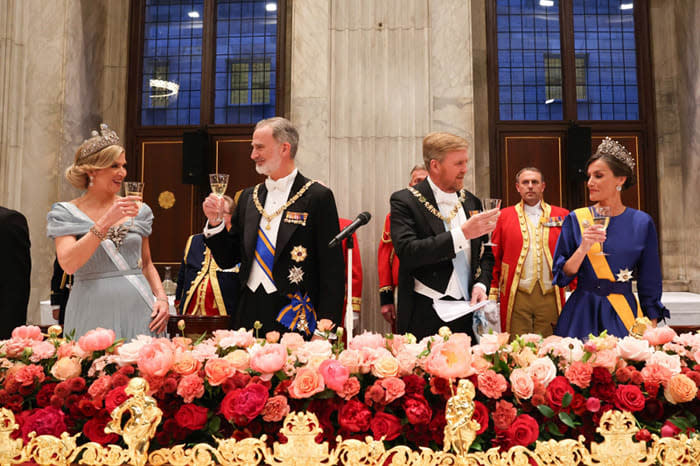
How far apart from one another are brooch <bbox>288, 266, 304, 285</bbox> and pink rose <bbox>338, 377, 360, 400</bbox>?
1.31 metres

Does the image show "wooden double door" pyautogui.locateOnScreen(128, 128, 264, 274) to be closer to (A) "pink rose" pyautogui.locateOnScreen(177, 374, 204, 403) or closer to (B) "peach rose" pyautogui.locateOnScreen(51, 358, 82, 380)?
(B) "peach rose" pyautogui.locateOnScreen(51, 358, 82, 380)

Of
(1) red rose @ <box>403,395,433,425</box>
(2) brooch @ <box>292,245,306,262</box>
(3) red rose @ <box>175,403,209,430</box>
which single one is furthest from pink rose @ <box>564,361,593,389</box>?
(2) brooch @ <box>292,245,306,262</box>

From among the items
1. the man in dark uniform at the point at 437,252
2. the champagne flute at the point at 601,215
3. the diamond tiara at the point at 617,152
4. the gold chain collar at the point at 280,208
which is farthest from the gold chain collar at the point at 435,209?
the diamond tiara at the point at 617,152

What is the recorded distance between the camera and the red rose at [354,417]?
122 cm

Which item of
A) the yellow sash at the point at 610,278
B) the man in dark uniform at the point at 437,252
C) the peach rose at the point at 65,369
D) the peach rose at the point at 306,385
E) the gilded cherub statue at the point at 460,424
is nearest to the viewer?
the gilded cherub statue at the point at 460,424

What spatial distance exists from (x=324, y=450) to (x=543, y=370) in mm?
537

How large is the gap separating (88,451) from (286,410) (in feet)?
1.42

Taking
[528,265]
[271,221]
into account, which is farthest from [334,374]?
[528,265]

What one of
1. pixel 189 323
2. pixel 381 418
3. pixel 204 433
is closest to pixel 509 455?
pixel 381 418

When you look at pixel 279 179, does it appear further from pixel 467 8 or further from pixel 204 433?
pixel 467 8

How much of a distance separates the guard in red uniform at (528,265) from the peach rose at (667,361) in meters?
2.66

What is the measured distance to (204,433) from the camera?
1.27m

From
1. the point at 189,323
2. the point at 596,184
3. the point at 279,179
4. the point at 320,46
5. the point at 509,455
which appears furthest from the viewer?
the point at 320,46

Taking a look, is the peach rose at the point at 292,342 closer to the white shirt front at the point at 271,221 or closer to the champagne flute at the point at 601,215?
the white shirt front at the point at 271,221
